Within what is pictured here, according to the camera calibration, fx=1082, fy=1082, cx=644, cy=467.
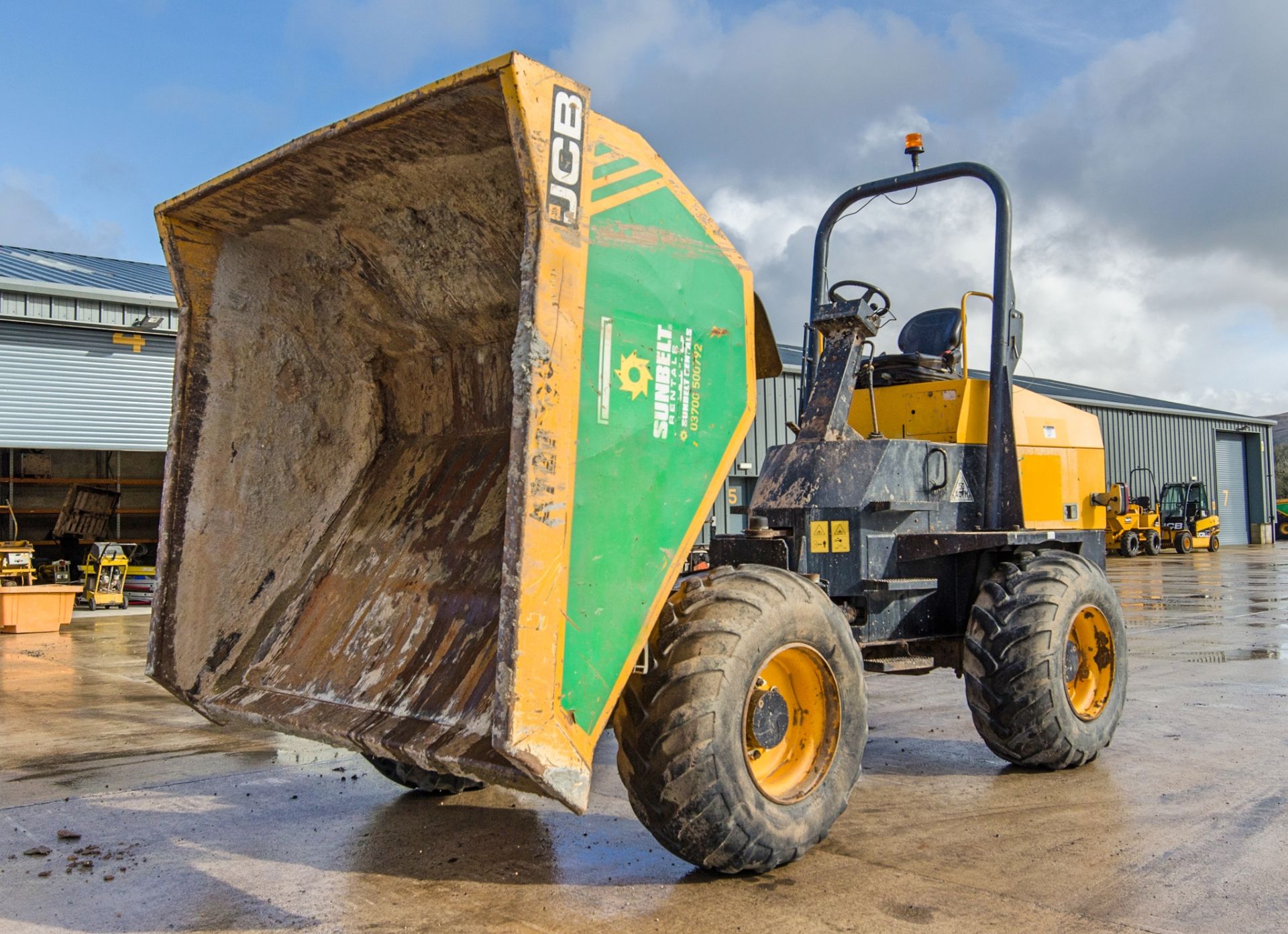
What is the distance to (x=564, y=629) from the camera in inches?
124

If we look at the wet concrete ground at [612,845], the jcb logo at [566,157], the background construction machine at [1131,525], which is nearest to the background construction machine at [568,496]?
the jcb logo at [566,157]

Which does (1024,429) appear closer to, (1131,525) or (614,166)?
(614,166)

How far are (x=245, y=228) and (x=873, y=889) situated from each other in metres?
3.53

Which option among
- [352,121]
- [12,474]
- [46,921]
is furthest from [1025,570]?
[12,474]

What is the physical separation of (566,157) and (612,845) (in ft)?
8.68

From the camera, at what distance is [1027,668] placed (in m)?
5.11

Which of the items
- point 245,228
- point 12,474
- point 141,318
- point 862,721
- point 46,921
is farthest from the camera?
point 12,474

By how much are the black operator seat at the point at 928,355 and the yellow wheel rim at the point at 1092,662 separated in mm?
1520

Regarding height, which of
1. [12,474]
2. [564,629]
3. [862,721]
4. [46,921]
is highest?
[12,474]

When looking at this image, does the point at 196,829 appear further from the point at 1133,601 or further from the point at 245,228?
the point at 1133,601

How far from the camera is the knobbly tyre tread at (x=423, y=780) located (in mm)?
4906

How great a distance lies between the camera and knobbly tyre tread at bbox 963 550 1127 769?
5.15 m

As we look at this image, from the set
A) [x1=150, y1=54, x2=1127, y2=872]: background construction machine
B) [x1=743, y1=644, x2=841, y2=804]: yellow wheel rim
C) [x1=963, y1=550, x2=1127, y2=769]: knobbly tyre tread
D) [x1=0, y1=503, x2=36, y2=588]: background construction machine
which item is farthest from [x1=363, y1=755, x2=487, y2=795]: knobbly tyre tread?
[x1=0, y1=503, x2=36, y2=588]: background construction machine

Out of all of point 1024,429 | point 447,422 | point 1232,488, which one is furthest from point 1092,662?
point 1232,488
